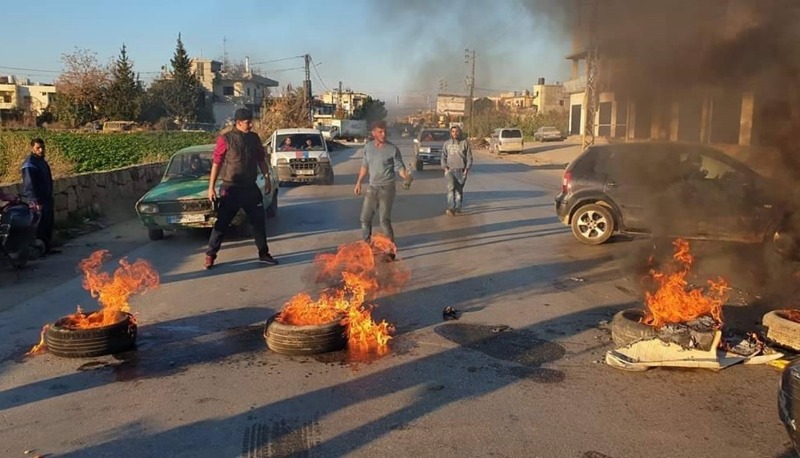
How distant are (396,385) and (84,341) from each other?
2.34m

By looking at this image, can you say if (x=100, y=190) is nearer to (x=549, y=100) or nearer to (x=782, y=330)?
(x=782, y=330)

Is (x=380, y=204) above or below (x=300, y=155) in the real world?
below

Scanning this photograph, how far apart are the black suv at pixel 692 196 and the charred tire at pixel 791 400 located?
506 centimetres

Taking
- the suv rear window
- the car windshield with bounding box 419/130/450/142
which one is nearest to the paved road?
the car windshield with bounding box 419/130/450/142

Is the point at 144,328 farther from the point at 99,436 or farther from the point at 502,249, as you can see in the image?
the point at 502,249

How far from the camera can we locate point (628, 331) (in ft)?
15.5

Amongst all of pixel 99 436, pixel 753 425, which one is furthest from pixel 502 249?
pixel 99 436

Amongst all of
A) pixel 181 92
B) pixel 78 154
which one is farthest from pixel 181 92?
pixel 78 154

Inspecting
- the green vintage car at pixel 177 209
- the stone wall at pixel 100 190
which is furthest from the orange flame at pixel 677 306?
the stone wall at pixel 100 190

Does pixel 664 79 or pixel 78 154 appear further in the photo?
pixel 78 154

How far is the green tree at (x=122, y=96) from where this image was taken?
2203 inches

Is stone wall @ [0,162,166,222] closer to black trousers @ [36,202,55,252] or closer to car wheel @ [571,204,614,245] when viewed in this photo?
black trousers @ [36,202,55,252]

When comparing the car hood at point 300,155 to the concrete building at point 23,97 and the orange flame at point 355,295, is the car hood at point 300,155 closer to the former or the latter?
the orange flame at point 355,295

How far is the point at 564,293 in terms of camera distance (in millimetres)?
6617
